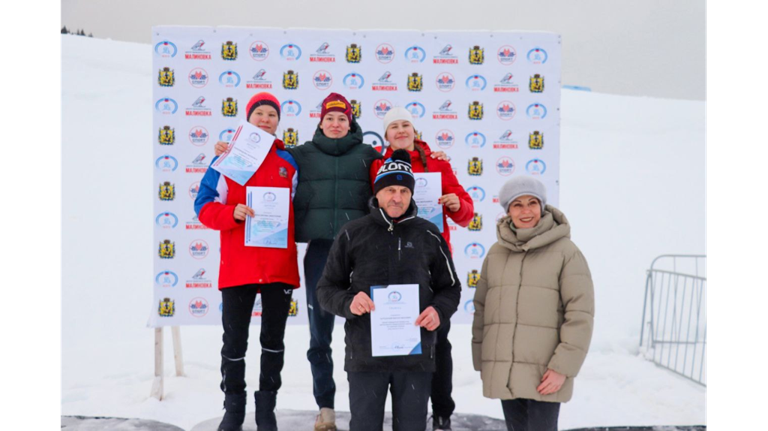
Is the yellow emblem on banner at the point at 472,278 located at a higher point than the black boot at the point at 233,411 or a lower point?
higher

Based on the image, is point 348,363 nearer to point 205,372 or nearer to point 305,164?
point 305,164

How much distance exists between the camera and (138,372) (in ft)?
18.6

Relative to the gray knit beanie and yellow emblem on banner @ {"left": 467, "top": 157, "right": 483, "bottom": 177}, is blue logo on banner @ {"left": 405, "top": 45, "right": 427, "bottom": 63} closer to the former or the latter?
yellow emblem on banner @ {"left": 467, "top": 157, "right": 483, "bottom": 177}

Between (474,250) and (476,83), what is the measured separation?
4.65 ft

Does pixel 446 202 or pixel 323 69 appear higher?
pixel 323 69

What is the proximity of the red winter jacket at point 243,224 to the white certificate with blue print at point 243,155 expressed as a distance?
7 cm

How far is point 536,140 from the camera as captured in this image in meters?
4.89

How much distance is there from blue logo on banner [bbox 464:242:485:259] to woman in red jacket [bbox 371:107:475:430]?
A: 140 cm

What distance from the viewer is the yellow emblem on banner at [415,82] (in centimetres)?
484

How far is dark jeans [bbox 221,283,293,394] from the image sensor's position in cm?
340

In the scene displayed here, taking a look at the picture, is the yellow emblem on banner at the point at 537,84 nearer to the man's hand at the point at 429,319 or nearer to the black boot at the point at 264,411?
the man's hand at the point at 429,319

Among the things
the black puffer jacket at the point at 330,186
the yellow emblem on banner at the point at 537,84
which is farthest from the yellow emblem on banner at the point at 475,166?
the black puffer jacket at the point at 330,186
